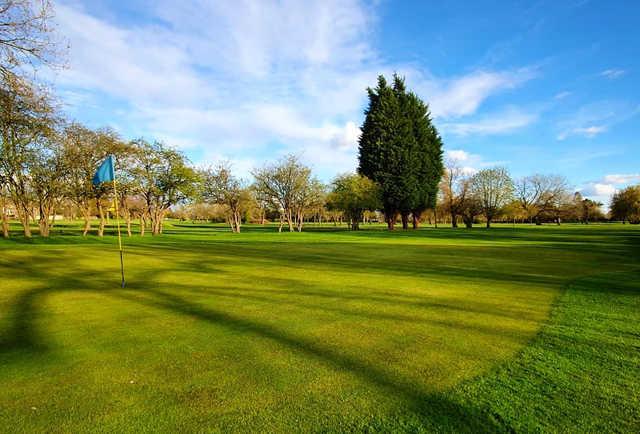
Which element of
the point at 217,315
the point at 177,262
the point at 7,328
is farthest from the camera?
the point at 177,262

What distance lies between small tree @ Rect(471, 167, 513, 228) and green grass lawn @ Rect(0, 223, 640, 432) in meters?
69.6

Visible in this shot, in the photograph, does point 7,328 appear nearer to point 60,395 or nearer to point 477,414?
point 60,395

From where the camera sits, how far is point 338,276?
13.1m

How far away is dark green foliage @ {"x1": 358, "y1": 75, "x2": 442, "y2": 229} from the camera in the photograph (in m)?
57.7

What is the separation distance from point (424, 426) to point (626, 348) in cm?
477

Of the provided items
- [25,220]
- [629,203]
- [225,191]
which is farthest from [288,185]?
[629,203]

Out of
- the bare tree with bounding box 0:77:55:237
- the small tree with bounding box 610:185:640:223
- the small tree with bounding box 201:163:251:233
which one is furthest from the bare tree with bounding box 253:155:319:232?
the small tree with bounding box 610:185:640:223

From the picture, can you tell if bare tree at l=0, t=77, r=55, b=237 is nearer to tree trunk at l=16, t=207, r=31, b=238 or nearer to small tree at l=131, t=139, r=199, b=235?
tree trunk at l=16, t=207, r=31, b=238

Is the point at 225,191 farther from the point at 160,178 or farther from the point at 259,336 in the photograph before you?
the point at 259,336

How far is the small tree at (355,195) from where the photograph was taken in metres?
54.6

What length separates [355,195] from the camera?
5500 cm

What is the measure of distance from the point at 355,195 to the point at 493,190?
127 feet

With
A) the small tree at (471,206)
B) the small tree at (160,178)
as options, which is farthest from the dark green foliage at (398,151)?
the small tree at (160,178)

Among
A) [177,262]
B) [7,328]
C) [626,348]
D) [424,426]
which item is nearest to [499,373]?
[424,426]
